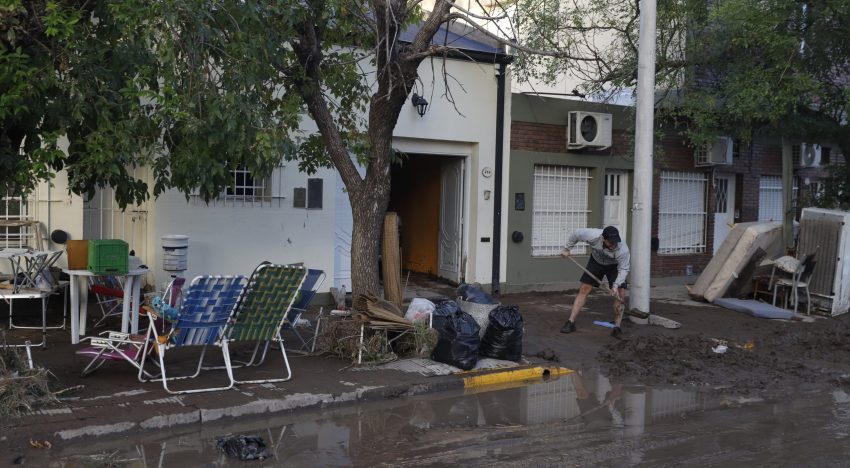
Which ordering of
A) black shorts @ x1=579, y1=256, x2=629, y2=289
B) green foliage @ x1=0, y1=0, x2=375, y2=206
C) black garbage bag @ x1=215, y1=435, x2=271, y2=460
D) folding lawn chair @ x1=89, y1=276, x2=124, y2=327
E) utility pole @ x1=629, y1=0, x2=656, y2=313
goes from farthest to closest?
1. utility pole @ x1=629, y1=0, x2=656, y2=313
2. black shorts @ x1=579, y1=256, x2=629, y2=289
3. folding lawn chair @ x1=89, y1=276, x2=124, y2=327
4. green foliage @ x1=0, y1=0, x2=375, y2=206
5. black garbage bag @ x1=215, y1=435, x2=271, y2=460

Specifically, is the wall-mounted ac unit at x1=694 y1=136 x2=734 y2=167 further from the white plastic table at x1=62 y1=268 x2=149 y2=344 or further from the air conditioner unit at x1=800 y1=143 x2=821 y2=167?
the white plastic table at x1=62 y1=268 x2=149 y2=344

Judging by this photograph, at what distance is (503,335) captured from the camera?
8.68m

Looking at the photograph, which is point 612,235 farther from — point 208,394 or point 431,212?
point 208,394

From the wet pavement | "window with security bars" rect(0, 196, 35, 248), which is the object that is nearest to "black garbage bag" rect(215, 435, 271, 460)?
the wet pavement

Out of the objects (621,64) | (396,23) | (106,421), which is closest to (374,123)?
(396,23)

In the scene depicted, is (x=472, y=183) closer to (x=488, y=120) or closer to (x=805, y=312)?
(x=488, y=120)

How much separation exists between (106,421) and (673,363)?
6.03 m

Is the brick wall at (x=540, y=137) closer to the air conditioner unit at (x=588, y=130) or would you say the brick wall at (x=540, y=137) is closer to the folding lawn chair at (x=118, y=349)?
the air conditioner unit at (x=588, y=130)

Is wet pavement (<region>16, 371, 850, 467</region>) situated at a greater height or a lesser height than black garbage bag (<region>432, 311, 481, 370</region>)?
lesser

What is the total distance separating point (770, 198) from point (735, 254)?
4.90m

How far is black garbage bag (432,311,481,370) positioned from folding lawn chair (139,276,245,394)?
7.49 feet

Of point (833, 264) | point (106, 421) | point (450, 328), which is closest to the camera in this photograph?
point (106, 421)

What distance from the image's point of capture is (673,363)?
9.15 m

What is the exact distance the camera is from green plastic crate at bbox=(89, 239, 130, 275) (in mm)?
8281
